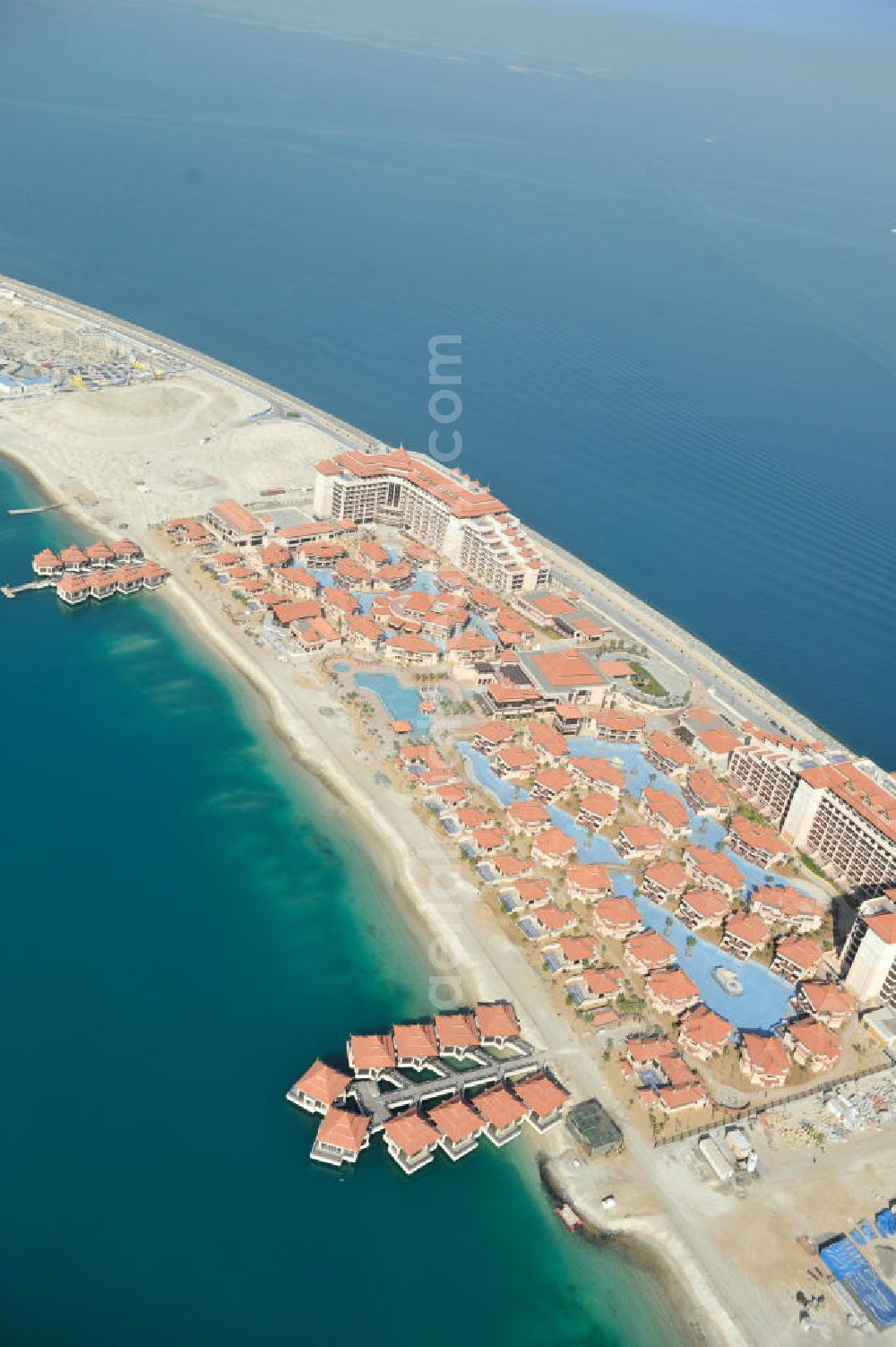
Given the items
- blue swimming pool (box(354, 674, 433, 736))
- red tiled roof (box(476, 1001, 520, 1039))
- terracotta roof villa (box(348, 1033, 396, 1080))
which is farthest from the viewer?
blue swimming pool (box(354, 674, 433, 736))

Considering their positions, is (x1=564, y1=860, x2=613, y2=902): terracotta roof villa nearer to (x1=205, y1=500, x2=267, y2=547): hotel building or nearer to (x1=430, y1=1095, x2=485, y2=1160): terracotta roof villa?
(x1=430, y1=1095, x2=485, y2=1160): terracotta roof villa

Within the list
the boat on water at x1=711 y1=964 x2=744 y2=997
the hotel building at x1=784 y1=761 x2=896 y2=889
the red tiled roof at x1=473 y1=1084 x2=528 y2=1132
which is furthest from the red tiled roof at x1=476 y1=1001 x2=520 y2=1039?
the hotel building at x1=784 y1=761 x2=896 y2=889

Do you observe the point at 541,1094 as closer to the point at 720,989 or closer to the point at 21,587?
the point at 720,989

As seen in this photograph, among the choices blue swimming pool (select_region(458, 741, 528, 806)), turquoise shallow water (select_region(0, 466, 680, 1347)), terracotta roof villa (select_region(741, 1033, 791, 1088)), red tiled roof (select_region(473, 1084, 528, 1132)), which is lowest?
turquoise shallow water (select_region(0, 466, 680, 1347))

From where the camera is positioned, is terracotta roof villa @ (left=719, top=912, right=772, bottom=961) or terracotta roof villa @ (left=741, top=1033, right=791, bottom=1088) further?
terracotta roof villa @ (left=719, top=912, right=772, bottom=961)

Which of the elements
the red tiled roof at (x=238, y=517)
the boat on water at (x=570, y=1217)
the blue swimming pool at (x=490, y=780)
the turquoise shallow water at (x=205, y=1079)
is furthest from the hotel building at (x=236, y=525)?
the boat on water at (x=570, y=1217)

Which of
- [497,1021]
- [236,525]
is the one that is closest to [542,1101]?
[497,1021]
